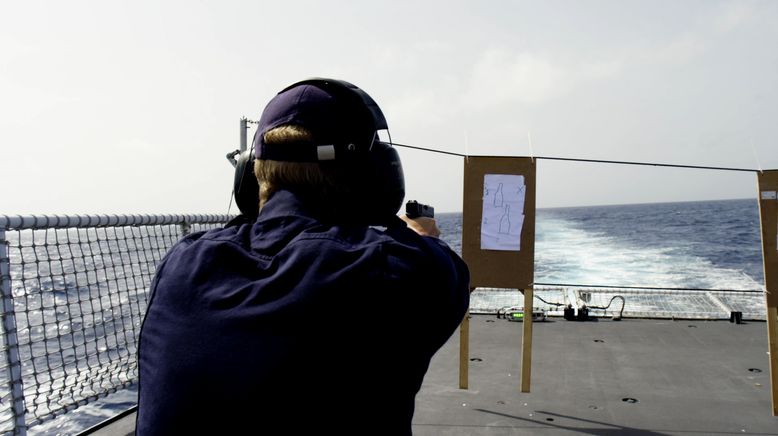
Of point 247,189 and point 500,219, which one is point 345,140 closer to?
point 247,189

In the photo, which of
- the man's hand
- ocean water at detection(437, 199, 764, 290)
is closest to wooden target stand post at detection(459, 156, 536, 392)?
the man's hand

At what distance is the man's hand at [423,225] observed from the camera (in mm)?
1518

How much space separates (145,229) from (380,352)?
9.32 ft

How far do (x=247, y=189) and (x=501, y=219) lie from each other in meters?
3.82

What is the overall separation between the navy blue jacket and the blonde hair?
5cm

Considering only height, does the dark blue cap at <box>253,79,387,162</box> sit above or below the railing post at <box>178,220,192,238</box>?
above

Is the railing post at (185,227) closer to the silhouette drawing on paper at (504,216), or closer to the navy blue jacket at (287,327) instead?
the silhouette drawing on paper at (504,216)

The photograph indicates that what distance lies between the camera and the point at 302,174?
3.62 feet

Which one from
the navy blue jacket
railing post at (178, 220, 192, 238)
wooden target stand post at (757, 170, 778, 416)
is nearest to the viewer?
the navy blue jacket

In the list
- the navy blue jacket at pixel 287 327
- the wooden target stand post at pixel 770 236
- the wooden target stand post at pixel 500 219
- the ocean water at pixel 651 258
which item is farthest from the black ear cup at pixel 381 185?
A: the ocean water at pixel 651 258

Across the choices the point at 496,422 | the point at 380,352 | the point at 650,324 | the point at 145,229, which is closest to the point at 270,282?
the point at 380,352

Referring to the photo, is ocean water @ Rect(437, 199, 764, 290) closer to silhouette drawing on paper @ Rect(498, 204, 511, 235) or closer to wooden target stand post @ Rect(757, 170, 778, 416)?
wooden target stand post @ Rect(757, 170, 778, 416)

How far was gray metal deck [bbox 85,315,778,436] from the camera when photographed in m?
4.17

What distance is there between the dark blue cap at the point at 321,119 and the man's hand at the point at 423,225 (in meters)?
0.36
